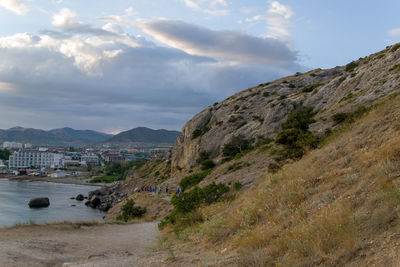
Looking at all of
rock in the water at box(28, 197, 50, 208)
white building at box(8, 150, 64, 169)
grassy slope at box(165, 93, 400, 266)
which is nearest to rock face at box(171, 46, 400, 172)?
grassy slope at box(165, 93, 400, 266)

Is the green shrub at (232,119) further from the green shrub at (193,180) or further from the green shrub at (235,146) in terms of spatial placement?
the green shrub at (193,180)

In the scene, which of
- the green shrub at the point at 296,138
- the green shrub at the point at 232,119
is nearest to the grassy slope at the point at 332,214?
the green shrub at the point at 296,138

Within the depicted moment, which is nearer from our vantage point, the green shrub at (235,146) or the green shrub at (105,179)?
the green shrub at (235,146)

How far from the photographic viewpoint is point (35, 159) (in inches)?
7180

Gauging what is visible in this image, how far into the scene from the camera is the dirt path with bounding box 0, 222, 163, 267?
9.45 m

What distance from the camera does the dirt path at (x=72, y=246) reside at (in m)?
9.45

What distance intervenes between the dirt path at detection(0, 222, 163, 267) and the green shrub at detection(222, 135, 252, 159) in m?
21.6

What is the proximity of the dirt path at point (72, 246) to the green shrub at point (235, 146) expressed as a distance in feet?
71.0

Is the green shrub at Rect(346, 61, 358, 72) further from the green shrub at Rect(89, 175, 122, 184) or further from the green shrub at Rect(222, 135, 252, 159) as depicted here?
the green shrub at Rect(89, 175, 122, 184)

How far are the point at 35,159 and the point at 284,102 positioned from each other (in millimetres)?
180272

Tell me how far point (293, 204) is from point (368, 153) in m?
2.77

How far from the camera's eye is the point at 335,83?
39.5m

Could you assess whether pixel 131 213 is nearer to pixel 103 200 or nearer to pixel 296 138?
pixel 296 138

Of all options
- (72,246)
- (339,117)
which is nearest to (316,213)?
(72,246)
